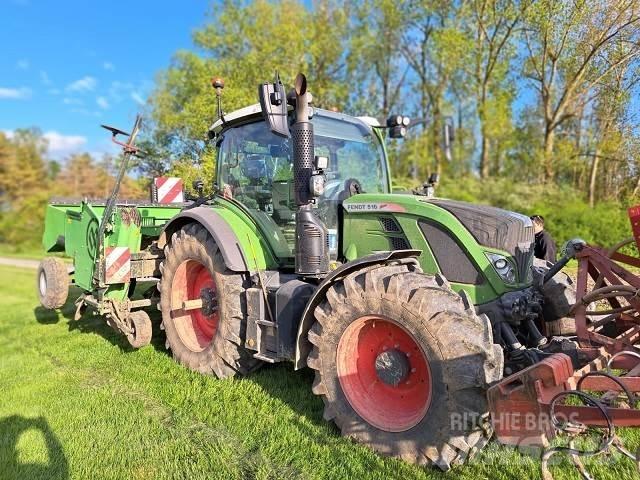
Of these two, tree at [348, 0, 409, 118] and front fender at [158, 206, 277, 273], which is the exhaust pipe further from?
tree at [348, 0, 409, 118]

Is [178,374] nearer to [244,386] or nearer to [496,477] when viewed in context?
[244,386]

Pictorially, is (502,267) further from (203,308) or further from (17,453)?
(17,453)

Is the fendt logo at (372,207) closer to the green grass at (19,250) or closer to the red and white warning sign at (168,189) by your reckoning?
the red and white warning sign at (168,189)

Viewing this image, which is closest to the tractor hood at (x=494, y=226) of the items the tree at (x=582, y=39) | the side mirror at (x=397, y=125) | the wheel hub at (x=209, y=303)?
the side mirror at (x=397, y=125)

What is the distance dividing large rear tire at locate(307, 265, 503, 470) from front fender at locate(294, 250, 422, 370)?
0.07m

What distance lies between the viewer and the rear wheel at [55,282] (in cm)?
646

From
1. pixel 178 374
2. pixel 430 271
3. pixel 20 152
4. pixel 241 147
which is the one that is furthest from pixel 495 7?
pixel 20 152

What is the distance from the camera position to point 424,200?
3.78m

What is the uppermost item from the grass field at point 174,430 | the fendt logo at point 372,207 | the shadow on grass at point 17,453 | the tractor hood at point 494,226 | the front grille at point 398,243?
the fendt logo at point 372,207

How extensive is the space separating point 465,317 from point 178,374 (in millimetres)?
2960

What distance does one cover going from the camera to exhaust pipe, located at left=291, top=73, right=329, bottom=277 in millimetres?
3662

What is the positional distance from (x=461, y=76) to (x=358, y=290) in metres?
20.8

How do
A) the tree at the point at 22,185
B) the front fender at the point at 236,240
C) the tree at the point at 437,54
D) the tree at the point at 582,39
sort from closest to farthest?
the front fender at the point at 236,240 → the tree at the point at 582,39 → the tree at the point at 437,54 → the tree at the point at 22,185

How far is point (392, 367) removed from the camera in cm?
314
